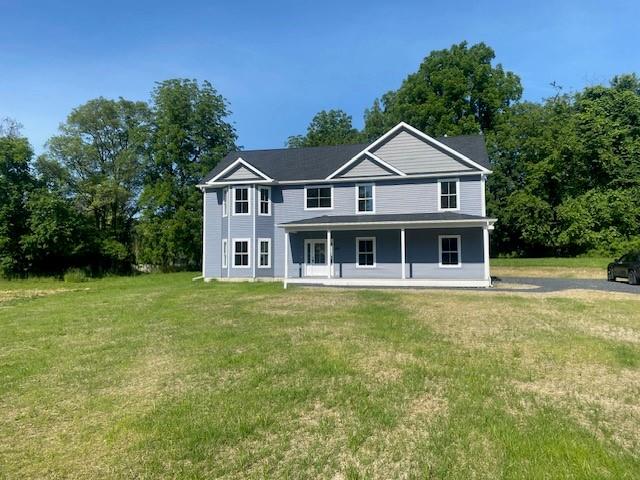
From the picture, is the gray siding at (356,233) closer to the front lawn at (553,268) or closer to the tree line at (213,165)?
the front lawn at (553,268)

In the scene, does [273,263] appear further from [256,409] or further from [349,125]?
[349,125]

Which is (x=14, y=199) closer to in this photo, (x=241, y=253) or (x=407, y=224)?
(x=241, y=253)

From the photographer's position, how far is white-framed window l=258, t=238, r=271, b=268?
2491 centimetres

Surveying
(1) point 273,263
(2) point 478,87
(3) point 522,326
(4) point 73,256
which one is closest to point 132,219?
(4) point 73,256

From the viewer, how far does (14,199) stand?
34062mm

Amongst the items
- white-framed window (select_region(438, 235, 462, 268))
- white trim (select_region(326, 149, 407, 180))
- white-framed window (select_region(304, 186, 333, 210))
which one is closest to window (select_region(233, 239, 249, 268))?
white-framed window (select_region(304, 186, 333, 210))

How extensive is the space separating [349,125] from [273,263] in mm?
33065

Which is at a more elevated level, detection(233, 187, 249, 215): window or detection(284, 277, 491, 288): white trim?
detection(233, 187, 249, 215): window

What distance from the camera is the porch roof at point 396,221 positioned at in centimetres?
2023

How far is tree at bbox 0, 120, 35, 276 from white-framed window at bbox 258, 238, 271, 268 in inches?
838

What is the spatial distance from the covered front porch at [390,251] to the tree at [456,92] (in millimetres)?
21532

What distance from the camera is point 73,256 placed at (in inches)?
1444

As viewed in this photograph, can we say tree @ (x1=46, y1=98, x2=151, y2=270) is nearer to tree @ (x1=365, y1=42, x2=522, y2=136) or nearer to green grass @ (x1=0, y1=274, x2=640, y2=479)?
tree @ (x1=365, y1=42, x2=522, y2=136)

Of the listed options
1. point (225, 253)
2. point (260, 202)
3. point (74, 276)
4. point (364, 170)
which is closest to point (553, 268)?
point (364, 170)
